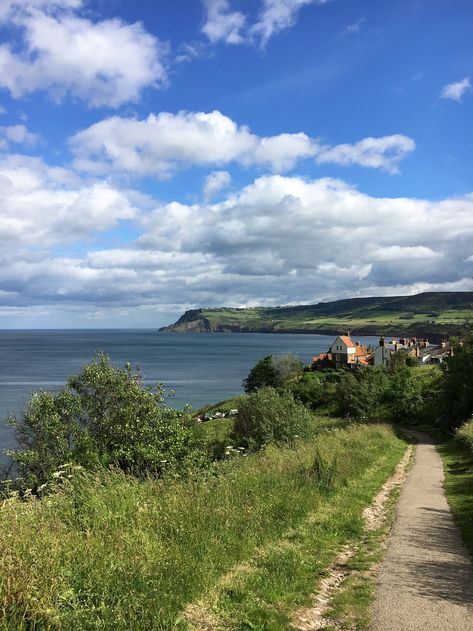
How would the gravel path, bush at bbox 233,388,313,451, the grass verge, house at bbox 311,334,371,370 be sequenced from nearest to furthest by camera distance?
the gravel path → the grass verge → bush at bbox 233,388,313,451 → house at bbox 311,334,371,370

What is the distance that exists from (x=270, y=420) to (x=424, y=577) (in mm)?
23200

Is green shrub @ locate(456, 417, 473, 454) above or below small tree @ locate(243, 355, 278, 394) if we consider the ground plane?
above

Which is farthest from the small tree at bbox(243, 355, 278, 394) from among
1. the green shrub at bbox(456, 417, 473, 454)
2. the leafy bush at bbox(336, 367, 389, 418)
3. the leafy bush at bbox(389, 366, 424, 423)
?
the green shrub at bbox(456, 417, 473, 454)

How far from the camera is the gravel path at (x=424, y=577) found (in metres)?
6.59

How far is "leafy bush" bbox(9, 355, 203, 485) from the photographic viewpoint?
20.3 meters

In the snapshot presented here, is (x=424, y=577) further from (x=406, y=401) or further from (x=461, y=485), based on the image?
(x=406, y=401)

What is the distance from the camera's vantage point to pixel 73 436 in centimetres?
2252

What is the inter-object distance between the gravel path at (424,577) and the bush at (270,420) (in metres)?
14.4

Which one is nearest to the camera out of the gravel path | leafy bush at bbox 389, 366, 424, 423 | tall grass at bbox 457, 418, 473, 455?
the gravel path

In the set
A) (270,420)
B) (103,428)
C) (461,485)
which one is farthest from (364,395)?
(103,428)

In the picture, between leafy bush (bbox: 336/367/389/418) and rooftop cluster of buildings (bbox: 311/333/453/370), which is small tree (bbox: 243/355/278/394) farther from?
leafy bush (bbox: 336/367/389/418)

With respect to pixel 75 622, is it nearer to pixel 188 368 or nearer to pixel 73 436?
pixel 73 436

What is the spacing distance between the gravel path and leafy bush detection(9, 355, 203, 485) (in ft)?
32.7

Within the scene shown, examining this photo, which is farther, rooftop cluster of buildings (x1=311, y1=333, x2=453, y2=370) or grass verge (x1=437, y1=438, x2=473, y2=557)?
rooftop cluster of buildings (x1=311, y1=333, x2=453, y2=370)
